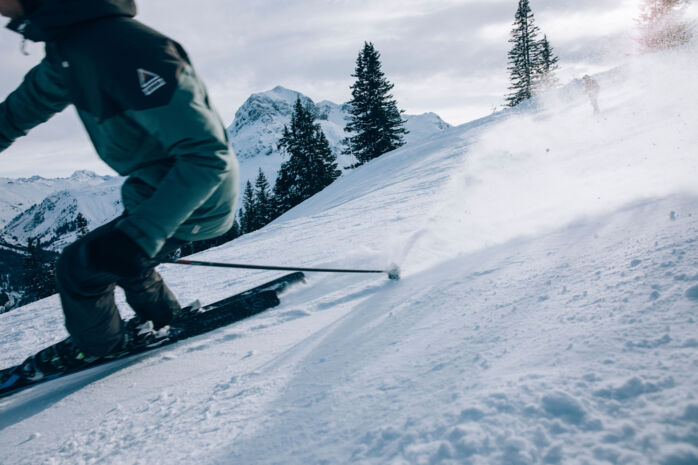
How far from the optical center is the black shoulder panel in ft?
4.80

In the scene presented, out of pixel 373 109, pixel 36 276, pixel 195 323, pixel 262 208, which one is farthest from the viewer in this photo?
pixel 36 276

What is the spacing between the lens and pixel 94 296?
6.64ft

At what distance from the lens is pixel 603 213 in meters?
3.00

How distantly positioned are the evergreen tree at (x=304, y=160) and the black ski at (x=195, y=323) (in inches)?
897

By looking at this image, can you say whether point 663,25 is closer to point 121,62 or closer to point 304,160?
point 304,160

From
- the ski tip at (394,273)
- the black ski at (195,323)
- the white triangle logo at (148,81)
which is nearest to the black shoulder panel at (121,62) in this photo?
the white triangle logo at (148,81)

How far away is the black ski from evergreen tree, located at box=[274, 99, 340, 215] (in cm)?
2280

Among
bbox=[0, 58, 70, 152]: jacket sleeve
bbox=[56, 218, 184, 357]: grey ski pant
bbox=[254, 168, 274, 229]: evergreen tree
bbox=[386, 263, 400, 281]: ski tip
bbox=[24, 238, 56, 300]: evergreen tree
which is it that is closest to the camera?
bbox=[56, 218, 184, 357]: grey ski pant

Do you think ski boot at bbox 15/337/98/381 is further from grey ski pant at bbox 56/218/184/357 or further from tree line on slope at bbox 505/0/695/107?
tree line on slope at bbox 505/0/695/107

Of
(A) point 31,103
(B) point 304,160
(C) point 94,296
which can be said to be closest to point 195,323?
(C) point 94,296

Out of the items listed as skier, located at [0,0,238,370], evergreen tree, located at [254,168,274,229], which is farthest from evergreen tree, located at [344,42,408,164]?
skier, located at [0,0,238,370]

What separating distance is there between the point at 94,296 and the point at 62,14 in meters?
1.41

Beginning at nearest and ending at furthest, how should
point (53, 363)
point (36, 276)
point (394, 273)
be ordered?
point (53, 363) < point (394, 273) < point (36, 276)

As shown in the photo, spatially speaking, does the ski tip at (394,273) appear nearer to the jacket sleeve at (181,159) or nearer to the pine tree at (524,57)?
the jacket sleeve at (181,159)
